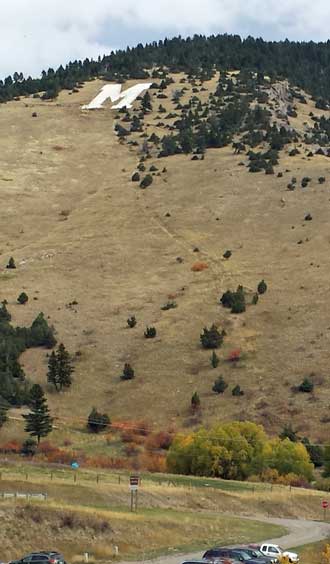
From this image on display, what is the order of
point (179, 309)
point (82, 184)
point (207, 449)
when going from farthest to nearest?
point (82, 184)
point (179, 309)
point (207, 449)

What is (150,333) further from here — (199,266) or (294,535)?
(294,535)

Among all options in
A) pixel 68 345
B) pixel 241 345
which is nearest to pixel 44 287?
pixel 68 345

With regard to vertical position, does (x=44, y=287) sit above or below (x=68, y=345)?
above

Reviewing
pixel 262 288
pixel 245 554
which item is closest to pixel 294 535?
pixel 245 554

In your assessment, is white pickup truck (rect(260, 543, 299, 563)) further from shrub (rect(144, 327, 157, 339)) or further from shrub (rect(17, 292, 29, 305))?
shrub (rect(17, 292, 29, 305))

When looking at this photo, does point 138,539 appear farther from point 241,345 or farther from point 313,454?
point 241,345

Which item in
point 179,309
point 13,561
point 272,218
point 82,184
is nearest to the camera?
point 13,561
